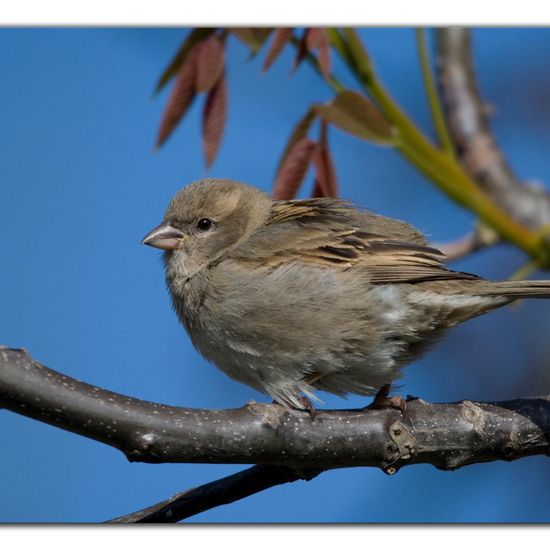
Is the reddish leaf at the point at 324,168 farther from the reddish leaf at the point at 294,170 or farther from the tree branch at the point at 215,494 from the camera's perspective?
the tree branch at the point at 215,494

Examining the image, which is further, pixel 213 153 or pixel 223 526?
pixel 223 526

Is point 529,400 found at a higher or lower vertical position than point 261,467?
higher

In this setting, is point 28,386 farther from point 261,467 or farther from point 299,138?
point 299,138

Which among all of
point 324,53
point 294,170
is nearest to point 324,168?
point 294,170

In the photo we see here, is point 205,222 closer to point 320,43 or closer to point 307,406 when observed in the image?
point 320,43

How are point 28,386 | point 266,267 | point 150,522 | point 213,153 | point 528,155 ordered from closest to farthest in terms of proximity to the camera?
point 28,386
point 150,522
point 213,153
point 266,267
point 528,155

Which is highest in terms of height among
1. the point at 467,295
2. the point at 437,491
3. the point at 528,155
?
the point at 528,155

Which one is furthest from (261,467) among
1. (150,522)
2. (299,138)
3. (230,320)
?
(299,138)

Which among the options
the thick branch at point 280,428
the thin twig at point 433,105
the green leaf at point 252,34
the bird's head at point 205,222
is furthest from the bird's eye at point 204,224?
the thick branch at point 280,428
